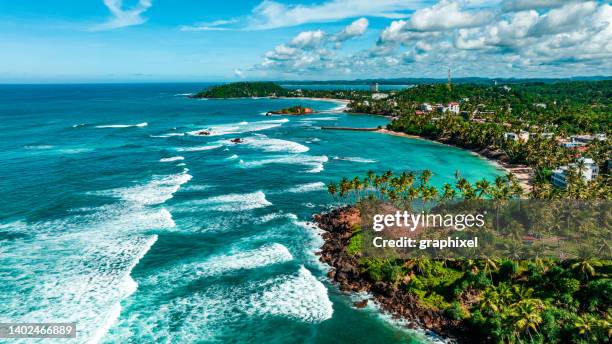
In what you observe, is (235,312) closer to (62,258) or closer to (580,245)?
(62,258)

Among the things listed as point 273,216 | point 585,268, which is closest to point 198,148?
point 273,216

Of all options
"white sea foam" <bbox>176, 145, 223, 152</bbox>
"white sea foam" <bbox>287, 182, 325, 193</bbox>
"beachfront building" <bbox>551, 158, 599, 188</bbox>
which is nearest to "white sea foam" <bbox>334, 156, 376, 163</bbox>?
"white sea foam" <bbox>287, 182, 325, 193</bbox>

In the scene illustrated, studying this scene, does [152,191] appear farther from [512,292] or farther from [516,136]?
[516,136]

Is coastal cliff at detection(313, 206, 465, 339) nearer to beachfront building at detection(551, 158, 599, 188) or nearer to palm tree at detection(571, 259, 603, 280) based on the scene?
palm tree at detection(571, 259, 603, 280)

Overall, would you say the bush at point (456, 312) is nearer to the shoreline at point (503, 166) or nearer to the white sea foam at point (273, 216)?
the white sea foam at point (273, 216)

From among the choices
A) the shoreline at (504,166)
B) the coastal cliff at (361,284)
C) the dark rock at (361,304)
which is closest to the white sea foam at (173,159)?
the coastal cliff at (361,284)

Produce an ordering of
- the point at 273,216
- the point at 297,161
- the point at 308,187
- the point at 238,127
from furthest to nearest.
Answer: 1. the point at 238,127
2. the point at 297,161
3. the point at 308,187
4. the point at 273,216
